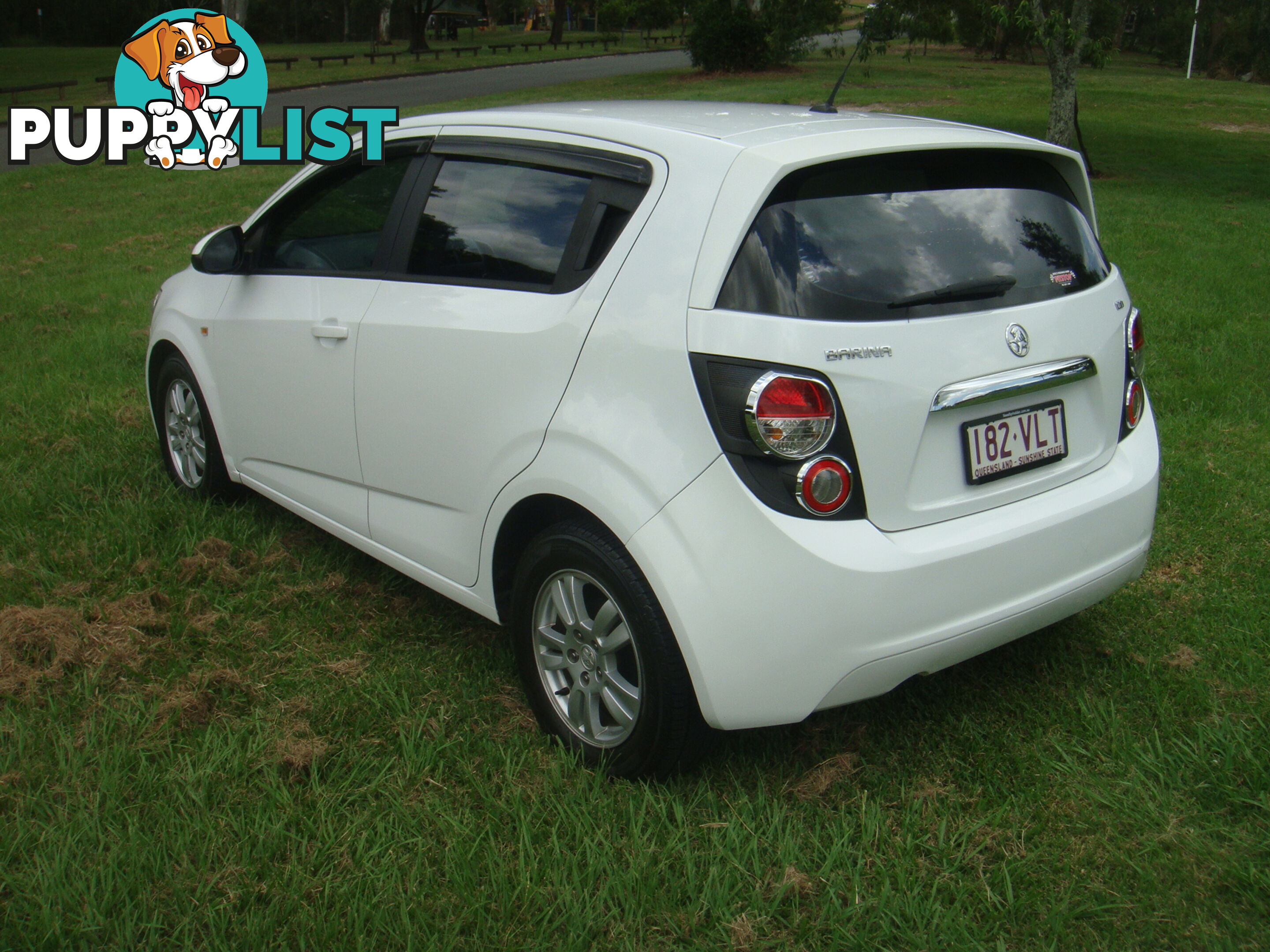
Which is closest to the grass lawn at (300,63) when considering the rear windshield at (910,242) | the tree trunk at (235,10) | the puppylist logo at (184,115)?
the puppylist logo at (184,115)

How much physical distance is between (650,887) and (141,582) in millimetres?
2578

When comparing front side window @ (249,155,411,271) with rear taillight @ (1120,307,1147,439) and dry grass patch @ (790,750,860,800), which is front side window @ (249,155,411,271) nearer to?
dry grass patch @ (790,750,860,800)

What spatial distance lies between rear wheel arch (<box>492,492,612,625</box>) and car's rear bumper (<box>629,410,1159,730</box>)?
38 centimetres

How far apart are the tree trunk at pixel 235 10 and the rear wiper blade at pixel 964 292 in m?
32.6

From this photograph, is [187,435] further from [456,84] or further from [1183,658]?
[456,84]

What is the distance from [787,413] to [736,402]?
4.7 inches

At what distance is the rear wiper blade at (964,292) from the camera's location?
272cm

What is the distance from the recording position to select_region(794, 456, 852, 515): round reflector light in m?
2.56

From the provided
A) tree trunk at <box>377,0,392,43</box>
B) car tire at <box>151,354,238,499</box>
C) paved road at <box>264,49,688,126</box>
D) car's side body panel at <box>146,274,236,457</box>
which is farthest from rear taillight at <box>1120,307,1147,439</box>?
tree trunk at <box>377,0,392,43</box>

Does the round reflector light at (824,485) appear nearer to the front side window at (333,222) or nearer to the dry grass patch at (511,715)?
the dry grass patch at (511,715)

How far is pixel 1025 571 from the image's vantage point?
9.26 feet

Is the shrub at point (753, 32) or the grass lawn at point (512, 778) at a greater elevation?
the shrub at point (753, 32)

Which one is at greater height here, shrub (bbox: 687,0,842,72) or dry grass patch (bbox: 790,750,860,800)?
shrub (bbox: 687,0,842,72)

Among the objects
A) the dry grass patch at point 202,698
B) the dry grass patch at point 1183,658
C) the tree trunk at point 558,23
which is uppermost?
the tree trunk at point 558,23
